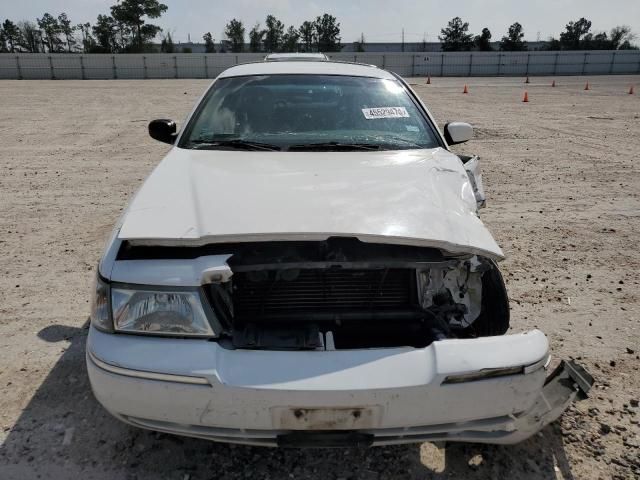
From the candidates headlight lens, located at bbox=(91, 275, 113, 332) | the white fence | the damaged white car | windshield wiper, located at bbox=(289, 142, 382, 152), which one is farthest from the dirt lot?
the white fence

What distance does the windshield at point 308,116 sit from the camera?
3.01m

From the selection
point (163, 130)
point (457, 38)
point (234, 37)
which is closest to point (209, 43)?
point (234, 37)

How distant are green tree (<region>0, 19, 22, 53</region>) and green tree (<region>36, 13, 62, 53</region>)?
2991 mm

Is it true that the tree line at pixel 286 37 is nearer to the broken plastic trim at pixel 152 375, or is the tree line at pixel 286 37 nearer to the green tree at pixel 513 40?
the green tree at pixel 513 40

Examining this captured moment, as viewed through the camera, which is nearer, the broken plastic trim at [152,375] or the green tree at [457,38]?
the broken plastic trim at [152,375]

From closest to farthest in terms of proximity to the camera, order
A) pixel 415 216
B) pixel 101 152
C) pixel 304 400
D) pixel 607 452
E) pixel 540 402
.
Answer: pixel 304 400, pixel 540 402, pixel 415 216, pixel 607 452, pixel 101 152

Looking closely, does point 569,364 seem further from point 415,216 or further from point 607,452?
point 415,216

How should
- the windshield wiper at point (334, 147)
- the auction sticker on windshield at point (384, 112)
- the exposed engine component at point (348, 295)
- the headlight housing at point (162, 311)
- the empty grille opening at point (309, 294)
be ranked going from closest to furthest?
the headlight housing at point (162, 311), the exposed engine component at point (348, 295), the empty grille opening at point (309, 294), the windshield wiper at point (334, 147), the auction sticker on windshield at point (384, 112)

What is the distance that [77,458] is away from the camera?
208 centimetres

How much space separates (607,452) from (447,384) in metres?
1.07

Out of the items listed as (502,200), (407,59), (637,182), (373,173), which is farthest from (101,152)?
(407,59)

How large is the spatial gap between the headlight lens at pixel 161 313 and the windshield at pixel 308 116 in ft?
4.57

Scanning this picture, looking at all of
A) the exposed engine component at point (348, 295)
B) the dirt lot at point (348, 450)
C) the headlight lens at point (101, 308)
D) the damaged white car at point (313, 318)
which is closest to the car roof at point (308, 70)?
the damaged white car at point (313, 318)

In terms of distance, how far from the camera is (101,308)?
5.92 feet
